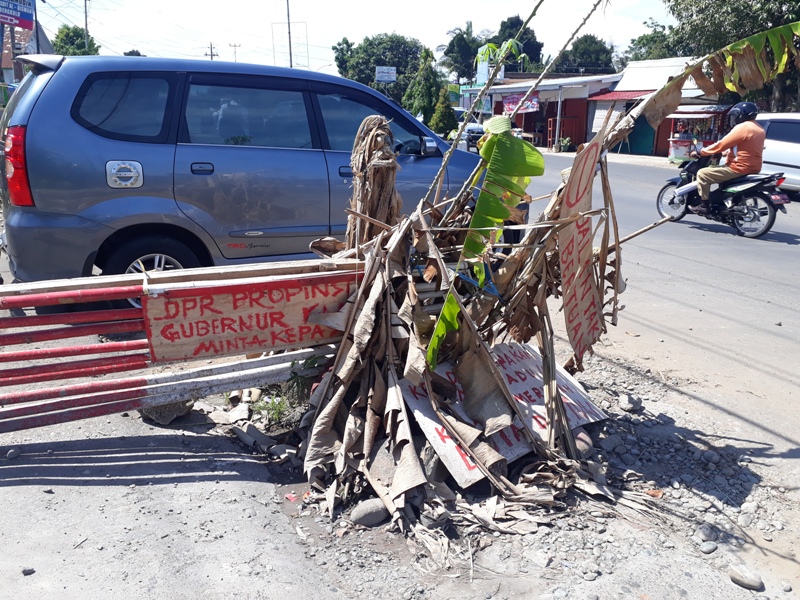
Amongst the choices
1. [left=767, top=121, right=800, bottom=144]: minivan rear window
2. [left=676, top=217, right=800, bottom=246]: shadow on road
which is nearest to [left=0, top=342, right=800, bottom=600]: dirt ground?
[left=676, top=217, right=800, bottom=246]: shadow on road

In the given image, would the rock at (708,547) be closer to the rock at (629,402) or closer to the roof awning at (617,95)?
the rock at (629,402)

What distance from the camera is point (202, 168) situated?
5320 millimetres

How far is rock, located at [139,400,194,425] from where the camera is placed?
3.90 metres

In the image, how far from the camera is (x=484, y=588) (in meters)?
2.74

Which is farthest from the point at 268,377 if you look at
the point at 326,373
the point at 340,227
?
the point at 340,227

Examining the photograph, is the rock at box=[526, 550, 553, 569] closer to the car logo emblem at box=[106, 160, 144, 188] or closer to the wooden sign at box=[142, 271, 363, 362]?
the wooden sign at box=[142, 271, 363, 362]

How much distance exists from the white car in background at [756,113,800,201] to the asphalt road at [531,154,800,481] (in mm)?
3763

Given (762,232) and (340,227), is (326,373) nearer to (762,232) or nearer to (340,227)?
(340,227)

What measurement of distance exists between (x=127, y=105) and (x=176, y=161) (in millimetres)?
546

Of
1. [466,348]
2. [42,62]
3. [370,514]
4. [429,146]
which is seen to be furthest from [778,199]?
[42,62]

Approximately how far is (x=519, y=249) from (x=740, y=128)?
25.9 ft

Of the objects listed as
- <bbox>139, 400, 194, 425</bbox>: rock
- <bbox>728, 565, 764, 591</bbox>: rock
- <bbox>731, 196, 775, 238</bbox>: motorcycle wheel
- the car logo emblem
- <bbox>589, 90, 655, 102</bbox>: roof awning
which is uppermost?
<bbox>589, 90, 655, 102</bbox>: roof awning

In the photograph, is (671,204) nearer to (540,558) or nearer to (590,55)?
(540,558)

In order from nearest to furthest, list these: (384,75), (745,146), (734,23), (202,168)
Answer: (202,168) → (745,146) → (734,23) → (384,75)
